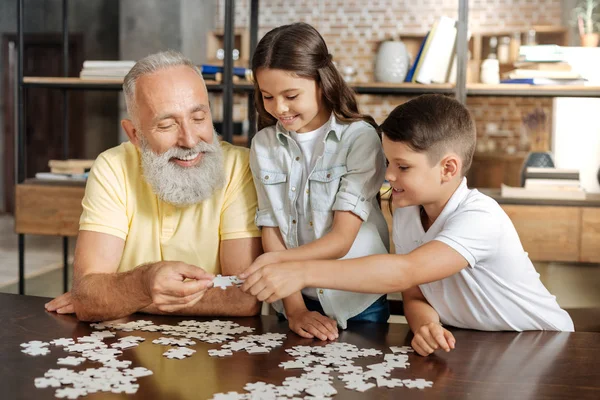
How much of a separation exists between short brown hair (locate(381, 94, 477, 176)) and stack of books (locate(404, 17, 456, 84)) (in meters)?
1.99

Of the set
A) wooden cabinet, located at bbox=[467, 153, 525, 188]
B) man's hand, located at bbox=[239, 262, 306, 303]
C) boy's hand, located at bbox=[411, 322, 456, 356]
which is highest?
man's hand, located at bbox=[239, 262, 306, 303]

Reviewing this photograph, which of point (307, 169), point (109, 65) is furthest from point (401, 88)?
point (307, 169)

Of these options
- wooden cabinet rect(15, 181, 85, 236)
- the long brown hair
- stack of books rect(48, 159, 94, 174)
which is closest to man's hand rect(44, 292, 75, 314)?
the long brown hair

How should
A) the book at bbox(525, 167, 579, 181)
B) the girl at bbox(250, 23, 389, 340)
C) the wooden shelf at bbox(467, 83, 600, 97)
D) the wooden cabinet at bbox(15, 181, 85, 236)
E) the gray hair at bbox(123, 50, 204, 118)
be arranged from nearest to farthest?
the girl at bbox(250, 23, 389, 340)
the gray hair at bbox(123, 50, 204, 118)
the wooden shelf at bbox(467, 83, 600, 97)
the book at bbox(525, 167, 579, 181)
the wooden cabinet at bbox(15, 181, 85, 236)

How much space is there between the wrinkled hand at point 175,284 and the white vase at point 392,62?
2531mm

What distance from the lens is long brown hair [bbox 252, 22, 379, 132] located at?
1.96 metres

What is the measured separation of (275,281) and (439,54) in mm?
2594

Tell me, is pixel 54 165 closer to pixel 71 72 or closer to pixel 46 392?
pixel 46 392

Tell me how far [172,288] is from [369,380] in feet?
1.74

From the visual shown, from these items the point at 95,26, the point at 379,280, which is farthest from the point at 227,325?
the point at 95,26

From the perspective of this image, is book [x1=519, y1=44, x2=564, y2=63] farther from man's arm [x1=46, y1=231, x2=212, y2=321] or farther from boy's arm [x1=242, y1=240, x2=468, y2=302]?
man's arm [x1=46, y1=231, x2=212, y2=321]

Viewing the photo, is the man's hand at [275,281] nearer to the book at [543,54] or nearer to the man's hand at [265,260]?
the man's hand at [265,260]

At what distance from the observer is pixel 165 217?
2139 millimetres

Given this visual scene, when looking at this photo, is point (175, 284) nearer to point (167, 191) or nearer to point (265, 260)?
point (265, 260)
